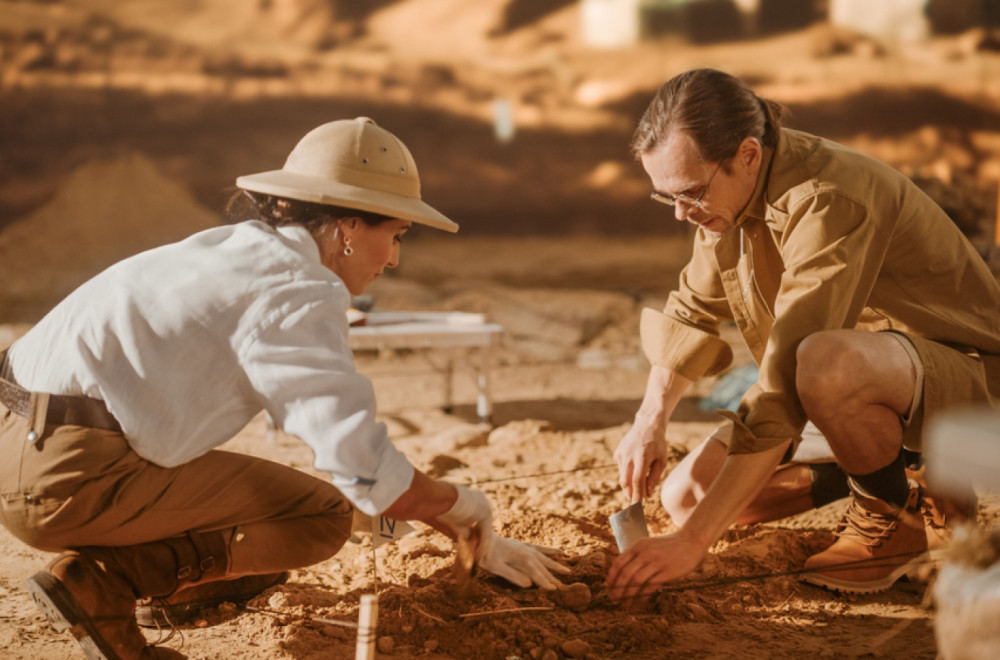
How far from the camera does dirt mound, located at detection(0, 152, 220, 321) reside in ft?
26.7

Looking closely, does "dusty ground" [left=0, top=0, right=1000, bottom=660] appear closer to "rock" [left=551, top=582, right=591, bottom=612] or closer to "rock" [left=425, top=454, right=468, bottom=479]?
"rock" [left=425, top=454, right=468, bottom=479]

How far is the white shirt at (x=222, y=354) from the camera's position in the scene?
4.79 feet

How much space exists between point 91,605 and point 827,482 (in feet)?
6.51

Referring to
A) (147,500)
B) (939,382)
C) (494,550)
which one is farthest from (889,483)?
(147,500)

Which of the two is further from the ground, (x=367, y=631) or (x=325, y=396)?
(x=325, y=396)

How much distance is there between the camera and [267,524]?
189 cm

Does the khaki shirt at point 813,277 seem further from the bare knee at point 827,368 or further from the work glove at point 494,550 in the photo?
the work glove at point 494,550

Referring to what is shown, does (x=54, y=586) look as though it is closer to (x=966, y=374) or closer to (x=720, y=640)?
(x=720, y=640)

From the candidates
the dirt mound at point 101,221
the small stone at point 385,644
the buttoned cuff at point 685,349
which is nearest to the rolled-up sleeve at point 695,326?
the buttoned cuff at point 685,349

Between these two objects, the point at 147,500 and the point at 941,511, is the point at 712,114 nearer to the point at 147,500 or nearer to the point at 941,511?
the point at 941,511

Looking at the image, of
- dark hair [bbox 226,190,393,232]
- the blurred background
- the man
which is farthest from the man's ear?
the blurred background

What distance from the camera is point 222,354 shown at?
5.17 feet

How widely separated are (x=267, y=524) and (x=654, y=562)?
2.78ft

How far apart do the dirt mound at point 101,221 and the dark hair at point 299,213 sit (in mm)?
7005
